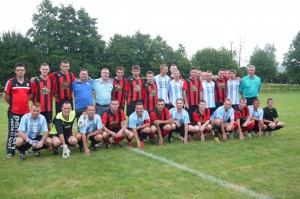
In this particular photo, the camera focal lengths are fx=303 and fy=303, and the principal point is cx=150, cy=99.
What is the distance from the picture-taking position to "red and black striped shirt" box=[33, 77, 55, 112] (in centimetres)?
673

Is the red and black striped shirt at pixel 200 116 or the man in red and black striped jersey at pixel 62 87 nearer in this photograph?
the man in red and black striped jersey at pixel 62 87

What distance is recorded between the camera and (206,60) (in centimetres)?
5259

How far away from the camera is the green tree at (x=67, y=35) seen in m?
39.4

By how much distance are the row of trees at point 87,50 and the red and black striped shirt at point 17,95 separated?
92.8 feet

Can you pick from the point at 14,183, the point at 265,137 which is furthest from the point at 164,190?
the point at 265,137

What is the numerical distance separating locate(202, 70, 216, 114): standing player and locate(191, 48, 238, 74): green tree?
1723 inches

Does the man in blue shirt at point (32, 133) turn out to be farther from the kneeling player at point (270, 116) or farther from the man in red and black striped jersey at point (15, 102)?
the kneeling player at point (270, 116)

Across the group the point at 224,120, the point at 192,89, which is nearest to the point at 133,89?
the point at 192,89

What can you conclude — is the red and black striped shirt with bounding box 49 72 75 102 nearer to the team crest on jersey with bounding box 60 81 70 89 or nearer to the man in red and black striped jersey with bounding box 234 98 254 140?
the team crest on jersey with bounding box 60 81 70 89

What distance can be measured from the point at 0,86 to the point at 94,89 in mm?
28665

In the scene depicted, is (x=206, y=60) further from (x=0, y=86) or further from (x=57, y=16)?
(x=0, y=86)

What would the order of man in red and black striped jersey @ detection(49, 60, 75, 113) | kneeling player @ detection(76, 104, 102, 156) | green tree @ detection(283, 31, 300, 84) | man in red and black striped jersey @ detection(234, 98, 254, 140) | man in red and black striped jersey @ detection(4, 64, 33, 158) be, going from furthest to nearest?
green tree @ detection(283, 31, 300, 84) < man in red and black striped jersey @ detection(234, 98, 254, 140) < man in red and black striped jersey @ detection(49, 60, 75, 113) < kneeling player @ detection(76, 104, 102, 156) < man in red and black striped jersey @ detection(4, 64, 33, 158)

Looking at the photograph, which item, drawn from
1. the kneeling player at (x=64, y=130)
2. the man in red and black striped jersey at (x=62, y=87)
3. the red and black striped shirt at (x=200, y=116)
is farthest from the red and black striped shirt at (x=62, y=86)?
the red and black striped shirt at (x=200, y=116)

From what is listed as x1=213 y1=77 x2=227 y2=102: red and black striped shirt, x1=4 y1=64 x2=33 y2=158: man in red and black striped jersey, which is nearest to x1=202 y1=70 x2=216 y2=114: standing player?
x1=213 y1=77 x2=227 y2=102: red and black striped shirt
